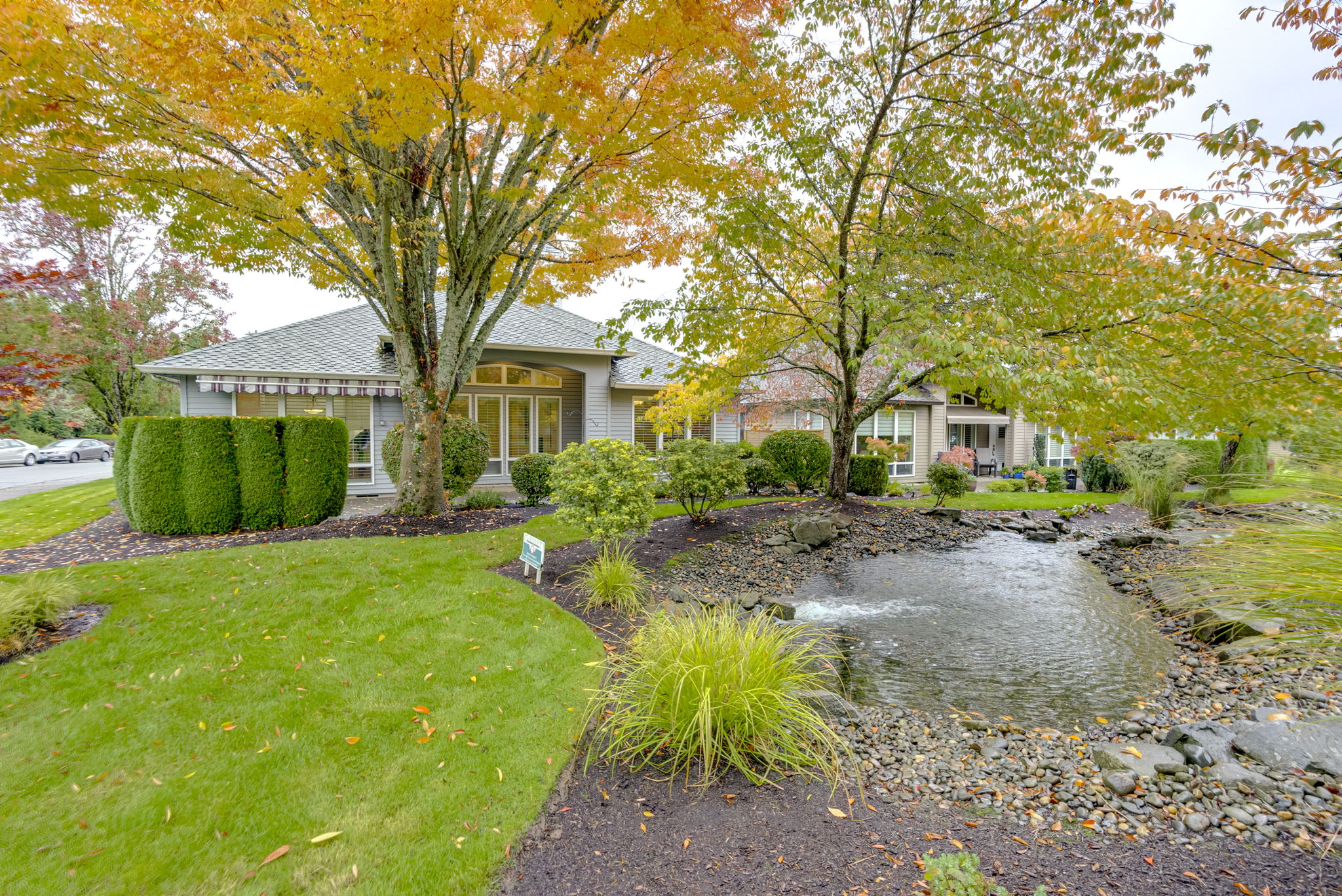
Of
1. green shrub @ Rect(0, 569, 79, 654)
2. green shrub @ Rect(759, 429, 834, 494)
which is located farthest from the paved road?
green shrub @ Rect(759, 429, 834, 494)

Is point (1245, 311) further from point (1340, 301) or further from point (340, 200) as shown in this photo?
point (340, 200)

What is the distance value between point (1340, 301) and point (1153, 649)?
324 centimetres

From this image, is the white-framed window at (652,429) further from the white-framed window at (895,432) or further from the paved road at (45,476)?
the paved road at (45,476)

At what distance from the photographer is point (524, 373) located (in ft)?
53.2

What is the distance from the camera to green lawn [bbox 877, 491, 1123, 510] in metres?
12.8

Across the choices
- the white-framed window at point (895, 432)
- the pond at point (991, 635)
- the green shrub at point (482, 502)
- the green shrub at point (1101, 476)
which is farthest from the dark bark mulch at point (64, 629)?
the green shrub at point (1101, 476)

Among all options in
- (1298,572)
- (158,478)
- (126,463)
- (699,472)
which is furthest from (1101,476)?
(126,463)

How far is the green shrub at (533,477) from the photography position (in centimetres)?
1110

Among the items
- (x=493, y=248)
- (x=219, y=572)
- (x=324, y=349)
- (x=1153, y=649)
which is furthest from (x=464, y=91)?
Answer: (x=324, y=349)

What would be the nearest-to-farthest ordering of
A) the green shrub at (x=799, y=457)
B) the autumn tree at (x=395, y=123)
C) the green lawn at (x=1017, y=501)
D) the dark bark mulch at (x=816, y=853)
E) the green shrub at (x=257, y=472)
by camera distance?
the dark bark mulch at (x=816, y=853) < the autumn tree at (x=395, y=123) < the green shrub at (x=257, y=472) < the green lawn at (x=1017, y=501) < the green shrub at (x=799, y=457)

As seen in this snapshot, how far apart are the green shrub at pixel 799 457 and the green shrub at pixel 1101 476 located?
26.1ft

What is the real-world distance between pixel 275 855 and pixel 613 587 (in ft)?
11.6

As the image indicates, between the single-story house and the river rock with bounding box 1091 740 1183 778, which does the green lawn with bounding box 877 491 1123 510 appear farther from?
the river rock with bounding box 1091 740 1183 778

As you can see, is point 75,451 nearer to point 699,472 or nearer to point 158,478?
point 158,478
